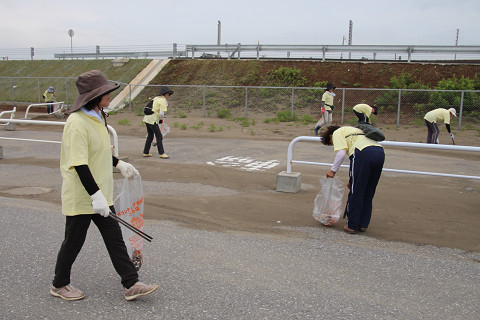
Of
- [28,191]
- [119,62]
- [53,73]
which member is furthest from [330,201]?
[53,73]

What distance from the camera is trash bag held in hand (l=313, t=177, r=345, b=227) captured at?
5.82 metres

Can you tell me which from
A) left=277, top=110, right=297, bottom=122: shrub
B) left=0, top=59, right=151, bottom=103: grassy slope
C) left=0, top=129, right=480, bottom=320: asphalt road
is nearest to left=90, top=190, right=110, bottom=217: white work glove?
left=0, top=129, right=480, bottom=320: asphalt road

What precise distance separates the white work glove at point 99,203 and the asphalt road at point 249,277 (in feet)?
2.76

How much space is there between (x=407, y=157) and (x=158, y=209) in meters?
8.64

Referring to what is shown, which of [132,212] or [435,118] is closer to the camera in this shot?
[132,212]

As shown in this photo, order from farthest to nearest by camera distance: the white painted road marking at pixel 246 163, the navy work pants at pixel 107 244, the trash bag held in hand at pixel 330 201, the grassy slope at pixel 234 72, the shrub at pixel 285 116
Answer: the grassy slope at pixel 234 72 → the shrub at pixel 285 116 → the white painted road marking at pixel 246 163 → the trash bag held in hand at pixel 330 201 → the navy work pants at pixel 107 244

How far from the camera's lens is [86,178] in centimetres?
341

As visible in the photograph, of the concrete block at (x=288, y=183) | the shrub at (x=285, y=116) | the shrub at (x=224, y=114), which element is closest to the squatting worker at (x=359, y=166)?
the concrete block at (x=288, y=183)

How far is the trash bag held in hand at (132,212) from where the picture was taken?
398cm

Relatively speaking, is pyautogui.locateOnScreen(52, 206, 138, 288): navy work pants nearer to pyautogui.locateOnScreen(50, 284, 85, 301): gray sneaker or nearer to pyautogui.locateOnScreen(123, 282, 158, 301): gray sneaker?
pyautogui.locateOnScreen(123, 282, 158, 301): gray sneaker

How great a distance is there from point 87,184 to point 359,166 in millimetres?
3401

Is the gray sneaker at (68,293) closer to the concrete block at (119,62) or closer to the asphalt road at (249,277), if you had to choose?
the asphalt road at (249,277)

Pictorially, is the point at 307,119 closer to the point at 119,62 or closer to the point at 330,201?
the point at 330,201

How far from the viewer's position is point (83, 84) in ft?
11.8
